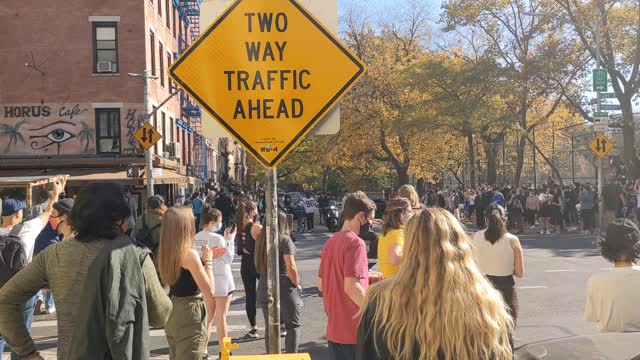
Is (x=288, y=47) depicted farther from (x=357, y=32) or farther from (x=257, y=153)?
(x=357, y=32)

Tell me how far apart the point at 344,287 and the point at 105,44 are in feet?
77.5

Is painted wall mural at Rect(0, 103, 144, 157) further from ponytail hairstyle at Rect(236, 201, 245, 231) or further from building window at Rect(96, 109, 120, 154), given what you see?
ponytail hairstyle at Rect(236, 201, 245, 231)

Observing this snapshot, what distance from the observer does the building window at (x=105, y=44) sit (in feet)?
83.6

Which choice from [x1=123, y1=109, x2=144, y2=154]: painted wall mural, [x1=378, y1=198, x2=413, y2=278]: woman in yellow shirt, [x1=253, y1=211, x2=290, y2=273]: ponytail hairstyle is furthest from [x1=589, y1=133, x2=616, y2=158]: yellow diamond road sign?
[x1=378, y1=198, x2=413, y2=278]: woman in yellow shirt

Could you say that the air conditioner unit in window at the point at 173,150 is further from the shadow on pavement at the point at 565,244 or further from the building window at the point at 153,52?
the shadow on pavement at the point at 565,244

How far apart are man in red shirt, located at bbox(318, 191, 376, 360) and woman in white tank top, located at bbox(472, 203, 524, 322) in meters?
2.20

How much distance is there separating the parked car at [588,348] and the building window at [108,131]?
939 inches

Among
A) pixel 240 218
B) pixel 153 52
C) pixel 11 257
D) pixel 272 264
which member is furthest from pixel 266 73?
pixel 153 52

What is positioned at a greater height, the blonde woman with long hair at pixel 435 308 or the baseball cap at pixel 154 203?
the baseball cap at pixel 154 203

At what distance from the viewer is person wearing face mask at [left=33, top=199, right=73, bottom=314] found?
6239mm

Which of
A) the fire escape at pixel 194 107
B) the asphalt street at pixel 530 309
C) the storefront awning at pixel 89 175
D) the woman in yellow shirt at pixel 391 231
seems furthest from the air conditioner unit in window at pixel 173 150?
the woman in yellow shirt at pixel 391 231

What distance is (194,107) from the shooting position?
1452 inches

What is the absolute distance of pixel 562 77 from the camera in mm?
28016

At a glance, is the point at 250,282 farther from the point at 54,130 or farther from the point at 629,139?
the point at 629,139
